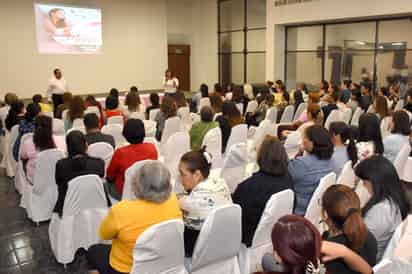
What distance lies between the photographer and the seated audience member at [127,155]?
3707mm

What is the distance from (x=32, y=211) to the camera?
4215 mm

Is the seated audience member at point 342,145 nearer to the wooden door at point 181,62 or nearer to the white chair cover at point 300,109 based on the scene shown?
the white chair cover at point 300,109

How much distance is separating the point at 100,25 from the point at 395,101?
10.3 metres

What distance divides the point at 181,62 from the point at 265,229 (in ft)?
49.0

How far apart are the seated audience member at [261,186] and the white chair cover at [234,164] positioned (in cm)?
126

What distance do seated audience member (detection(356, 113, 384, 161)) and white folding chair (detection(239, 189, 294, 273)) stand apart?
5.55ft

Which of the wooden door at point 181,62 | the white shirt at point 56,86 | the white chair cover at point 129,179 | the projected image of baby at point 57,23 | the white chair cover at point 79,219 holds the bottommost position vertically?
the white chair cover at point 79,219

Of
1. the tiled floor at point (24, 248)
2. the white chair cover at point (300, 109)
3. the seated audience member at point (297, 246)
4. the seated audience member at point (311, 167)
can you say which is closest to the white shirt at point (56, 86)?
the tiled floor at point (24, 248)

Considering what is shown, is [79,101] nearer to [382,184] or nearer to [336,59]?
[382,184]

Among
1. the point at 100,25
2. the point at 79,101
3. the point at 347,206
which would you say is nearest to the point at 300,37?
the point at 100,25

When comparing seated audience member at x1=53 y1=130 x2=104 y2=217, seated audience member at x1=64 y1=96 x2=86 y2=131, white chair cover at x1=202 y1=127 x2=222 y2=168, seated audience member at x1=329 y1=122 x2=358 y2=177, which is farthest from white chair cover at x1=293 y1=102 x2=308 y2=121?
seated audience member at x1=53 y1=130 x2=104 y2=217

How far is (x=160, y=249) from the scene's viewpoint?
2.26 meters

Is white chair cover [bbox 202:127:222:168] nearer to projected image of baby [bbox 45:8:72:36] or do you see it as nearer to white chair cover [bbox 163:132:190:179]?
white chair cover [bbox 163:132:190:179]

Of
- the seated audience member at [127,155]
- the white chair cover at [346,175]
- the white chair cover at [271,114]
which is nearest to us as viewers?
the white chair cover at [346,175]
